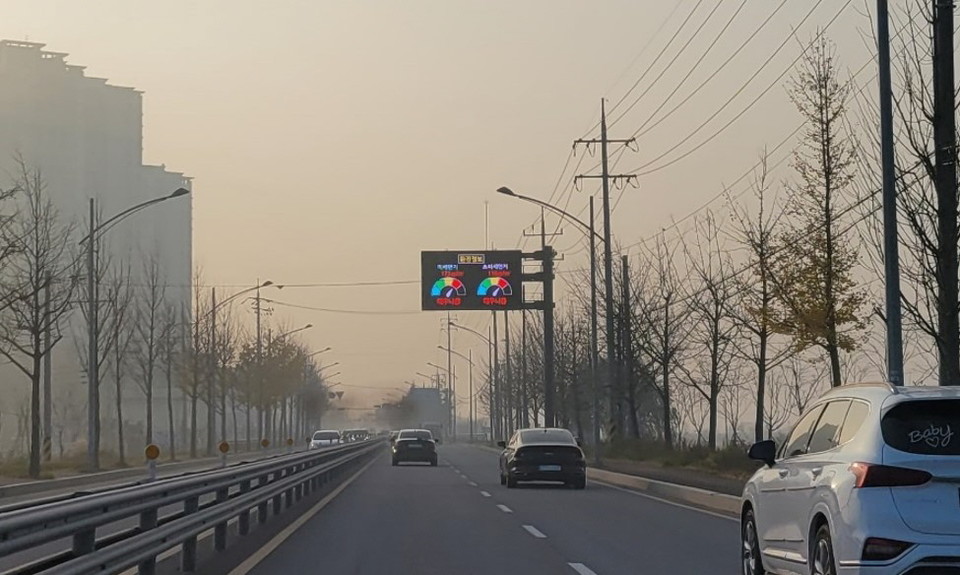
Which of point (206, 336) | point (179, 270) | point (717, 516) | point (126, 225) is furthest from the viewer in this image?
point (179, 270)

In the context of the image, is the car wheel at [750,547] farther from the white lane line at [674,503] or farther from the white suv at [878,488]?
the white lane line at [674,503]

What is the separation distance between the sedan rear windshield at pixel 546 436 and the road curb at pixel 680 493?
1959 mm

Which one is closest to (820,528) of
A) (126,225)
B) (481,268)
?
(481,268)

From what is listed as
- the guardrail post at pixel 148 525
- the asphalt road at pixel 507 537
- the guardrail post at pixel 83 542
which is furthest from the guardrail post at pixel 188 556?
the guardrail post at pixel 83 542

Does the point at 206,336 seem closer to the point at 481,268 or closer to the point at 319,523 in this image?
the point at 481,268

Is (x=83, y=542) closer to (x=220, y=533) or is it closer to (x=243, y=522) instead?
(x=220, y=533)

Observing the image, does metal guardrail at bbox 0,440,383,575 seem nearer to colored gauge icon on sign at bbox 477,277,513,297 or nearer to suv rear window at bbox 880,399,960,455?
suv rear window at bbox 880,399,960,455

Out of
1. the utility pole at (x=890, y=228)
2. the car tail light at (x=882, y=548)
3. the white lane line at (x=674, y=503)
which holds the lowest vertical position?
the white lane line at (x=674, y=503)

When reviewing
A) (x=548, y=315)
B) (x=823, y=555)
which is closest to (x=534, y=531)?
(x=823, y=555)

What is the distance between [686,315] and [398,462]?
1347 centimetres

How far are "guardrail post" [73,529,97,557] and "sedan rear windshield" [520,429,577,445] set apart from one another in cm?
2493

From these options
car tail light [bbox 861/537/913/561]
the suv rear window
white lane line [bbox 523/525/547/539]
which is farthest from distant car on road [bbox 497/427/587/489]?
car tail light [bbox 861/537/913/561]

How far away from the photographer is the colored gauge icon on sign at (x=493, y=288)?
181 ft

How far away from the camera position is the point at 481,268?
55.4 meters
